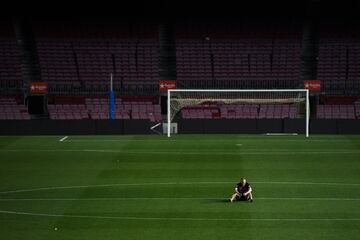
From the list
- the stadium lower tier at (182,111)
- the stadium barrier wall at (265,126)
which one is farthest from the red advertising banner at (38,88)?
the stadium barrier wall at (265,126)

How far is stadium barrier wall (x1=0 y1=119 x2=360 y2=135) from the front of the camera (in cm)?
4850

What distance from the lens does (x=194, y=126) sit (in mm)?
48844

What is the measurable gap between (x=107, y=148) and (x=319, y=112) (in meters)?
19.6

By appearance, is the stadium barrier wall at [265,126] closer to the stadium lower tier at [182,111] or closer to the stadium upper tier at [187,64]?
the stadium lower tier at [182,111]

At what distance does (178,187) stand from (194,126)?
Answer: 60.3 ft

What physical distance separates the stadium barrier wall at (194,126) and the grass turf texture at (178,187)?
1622 mm

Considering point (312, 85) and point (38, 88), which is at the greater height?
point (38, 88)

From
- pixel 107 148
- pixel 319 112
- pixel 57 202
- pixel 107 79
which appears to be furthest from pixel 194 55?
pixel 57 202

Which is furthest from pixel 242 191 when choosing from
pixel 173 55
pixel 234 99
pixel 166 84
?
pixel 173 55

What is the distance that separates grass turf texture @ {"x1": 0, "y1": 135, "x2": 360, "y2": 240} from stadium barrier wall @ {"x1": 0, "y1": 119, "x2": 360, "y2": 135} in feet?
5.32

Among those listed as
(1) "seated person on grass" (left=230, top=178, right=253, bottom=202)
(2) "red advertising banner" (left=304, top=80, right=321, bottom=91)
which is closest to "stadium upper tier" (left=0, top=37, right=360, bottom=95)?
(2) "red advertising banner" (left=304, top=80, right=321, bottom=91)

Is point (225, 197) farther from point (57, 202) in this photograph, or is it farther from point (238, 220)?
point (57, 202)

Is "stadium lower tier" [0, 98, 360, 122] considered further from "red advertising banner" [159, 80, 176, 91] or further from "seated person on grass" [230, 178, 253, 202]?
"seated person on grass" [230, 178, 253, 202]

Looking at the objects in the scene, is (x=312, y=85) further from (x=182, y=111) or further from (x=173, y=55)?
(x=173, y=55)
